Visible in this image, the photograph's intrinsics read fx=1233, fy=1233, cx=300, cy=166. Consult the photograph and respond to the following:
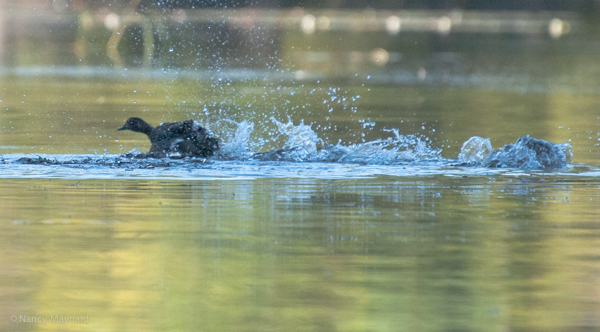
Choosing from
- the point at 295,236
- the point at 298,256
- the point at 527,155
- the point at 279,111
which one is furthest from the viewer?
the point at 279,111

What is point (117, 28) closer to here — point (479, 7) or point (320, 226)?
point (479, 7)

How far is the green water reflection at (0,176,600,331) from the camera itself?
6.28 metres

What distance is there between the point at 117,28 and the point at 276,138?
42.3 meters

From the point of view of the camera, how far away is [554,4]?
291ft

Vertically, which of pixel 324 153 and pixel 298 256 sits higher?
pixel 324 153

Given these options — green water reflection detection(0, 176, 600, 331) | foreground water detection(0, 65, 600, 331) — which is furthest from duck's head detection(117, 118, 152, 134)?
green water reflection detection(0, 176, 600, 331)

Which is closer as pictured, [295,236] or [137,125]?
[295,236]

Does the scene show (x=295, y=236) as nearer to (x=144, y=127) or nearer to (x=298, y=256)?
(x=298, y=256)

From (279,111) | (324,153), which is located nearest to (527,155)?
(324,153)

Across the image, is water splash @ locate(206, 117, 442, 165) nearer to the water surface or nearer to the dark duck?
the water surface

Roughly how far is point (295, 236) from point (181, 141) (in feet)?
16.0

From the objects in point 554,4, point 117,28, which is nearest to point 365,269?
point 117,28

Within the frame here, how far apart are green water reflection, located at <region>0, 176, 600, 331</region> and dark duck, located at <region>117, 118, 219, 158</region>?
1.86 metres

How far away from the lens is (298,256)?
7.72 metres
